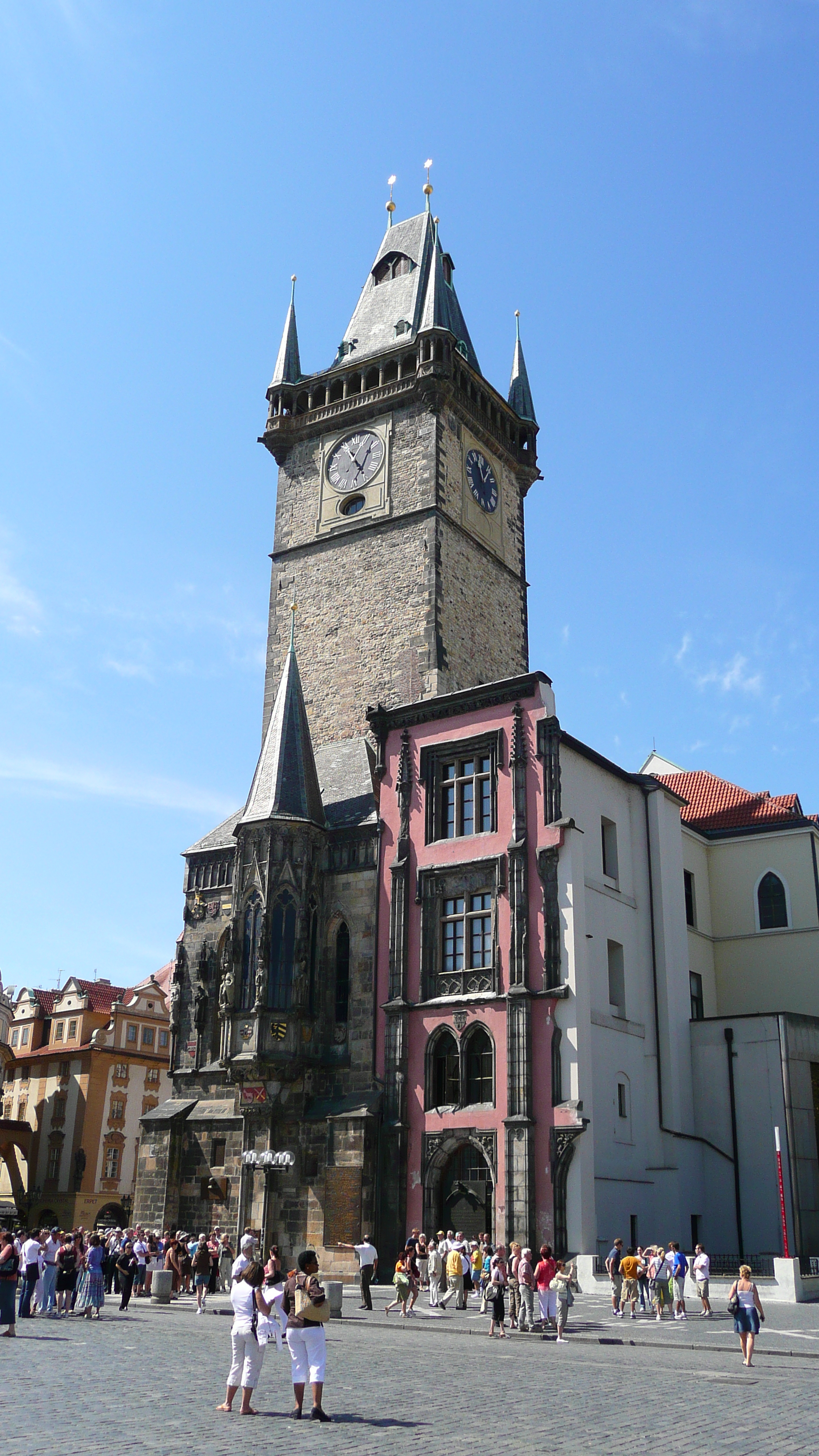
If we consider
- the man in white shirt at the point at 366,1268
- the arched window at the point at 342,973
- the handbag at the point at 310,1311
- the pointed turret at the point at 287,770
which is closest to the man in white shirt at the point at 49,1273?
the man in white shirt at the point at 366,1268

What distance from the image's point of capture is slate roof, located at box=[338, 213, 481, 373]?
46.0 metres

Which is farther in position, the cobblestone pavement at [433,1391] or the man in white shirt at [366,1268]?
the man in white shirt at [366,1268]

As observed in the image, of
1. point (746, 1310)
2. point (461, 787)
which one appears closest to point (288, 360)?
point (461, 787)

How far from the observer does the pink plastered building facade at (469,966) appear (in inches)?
1179

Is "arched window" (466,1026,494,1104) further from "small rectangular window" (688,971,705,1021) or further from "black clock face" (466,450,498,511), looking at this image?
"black clock face" (466,450,498,511)

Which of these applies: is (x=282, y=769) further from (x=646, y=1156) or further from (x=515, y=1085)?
(x=646, y=1156)

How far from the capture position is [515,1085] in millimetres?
29891

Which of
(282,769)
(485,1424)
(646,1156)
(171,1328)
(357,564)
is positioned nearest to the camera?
(485,1424)

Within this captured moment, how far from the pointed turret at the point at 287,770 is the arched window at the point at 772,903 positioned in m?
14.5

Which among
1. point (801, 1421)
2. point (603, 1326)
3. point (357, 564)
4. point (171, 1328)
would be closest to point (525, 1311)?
point (603, 1326)

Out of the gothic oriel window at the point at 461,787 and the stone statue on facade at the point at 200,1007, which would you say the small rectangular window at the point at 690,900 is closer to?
the gothic oriel window at the point at 461,787

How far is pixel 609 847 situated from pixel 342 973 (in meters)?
8.31

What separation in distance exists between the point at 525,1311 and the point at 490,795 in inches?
573

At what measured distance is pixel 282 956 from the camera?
112 feet
